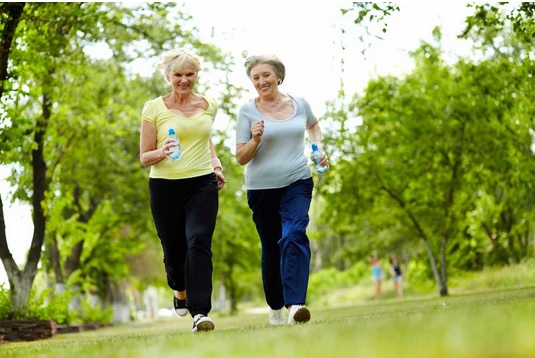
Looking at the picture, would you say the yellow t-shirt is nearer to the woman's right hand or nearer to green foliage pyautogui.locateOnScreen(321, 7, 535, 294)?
the woman's right hand

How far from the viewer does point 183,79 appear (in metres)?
8.03

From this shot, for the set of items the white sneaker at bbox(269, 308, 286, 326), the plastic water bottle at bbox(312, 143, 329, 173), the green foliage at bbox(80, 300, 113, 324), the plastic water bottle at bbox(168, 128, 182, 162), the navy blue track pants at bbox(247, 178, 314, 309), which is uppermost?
the plastic water bottle at bbox(168, 128, 182, 162)

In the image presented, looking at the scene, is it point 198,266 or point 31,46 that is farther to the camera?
point 31,46

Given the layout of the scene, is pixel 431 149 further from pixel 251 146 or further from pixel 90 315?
pixel 251 146

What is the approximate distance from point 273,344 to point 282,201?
3831 mm

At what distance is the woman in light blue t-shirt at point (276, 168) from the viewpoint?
8.08 metres

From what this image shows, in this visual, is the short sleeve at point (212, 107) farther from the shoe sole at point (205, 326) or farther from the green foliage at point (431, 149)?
the green foliage at point (431, 149)

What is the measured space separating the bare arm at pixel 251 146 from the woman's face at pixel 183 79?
0.64 metres

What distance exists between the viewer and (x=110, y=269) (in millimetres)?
33625

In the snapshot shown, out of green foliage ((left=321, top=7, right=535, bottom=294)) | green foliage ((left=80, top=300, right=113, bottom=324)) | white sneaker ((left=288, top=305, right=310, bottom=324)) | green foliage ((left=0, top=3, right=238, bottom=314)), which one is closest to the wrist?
white sneaker ((left=288, top=305, right=310, bottom=324))

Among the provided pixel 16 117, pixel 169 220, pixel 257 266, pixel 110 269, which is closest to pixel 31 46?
pixel 16 117

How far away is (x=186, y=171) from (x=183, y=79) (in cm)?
76

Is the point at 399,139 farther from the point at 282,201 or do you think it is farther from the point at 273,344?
the point at 273,344

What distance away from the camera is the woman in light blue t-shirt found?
808cm
